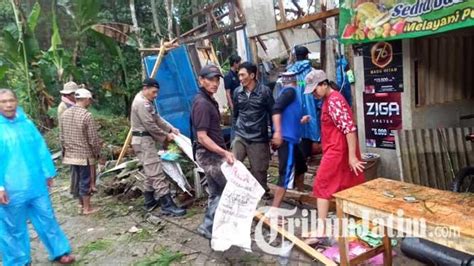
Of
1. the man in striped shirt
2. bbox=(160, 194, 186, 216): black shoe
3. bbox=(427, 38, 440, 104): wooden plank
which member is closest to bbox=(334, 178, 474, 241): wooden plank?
bbox=(427, 38, 440, 104): wooden plank

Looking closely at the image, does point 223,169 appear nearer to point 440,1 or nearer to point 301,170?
point 301,170

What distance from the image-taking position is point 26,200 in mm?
3654

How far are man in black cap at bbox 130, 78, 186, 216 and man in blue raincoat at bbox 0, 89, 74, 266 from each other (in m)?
1.40

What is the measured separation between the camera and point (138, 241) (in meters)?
4.52

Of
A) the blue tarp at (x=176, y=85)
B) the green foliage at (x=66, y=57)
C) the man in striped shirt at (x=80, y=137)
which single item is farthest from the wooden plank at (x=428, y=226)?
the green foliage at (x=66, y=57)

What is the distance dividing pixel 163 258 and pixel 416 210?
2439 mm

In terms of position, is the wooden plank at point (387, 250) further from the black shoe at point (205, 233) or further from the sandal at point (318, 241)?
the black shoe at point (205, 233)

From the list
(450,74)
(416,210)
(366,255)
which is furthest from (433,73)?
(416,210)

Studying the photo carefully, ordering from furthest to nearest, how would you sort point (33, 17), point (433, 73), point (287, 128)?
point (33, 17), point (433, 73), point (287, 128)

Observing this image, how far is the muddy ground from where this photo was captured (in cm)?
388

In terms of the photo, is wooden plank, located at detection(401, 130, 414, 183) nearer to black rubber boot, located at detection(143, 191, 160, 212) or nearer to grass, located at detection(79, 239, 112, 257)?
black rubber boot, located at detection(143, 191, 160, 212)

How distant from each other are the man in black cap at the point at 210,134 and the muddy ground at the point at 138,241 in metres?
0.37

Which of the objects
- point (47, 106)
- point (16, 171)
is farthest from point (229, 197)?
point (47, 106)

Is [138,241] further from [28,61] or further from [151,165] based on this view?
[28,61]
